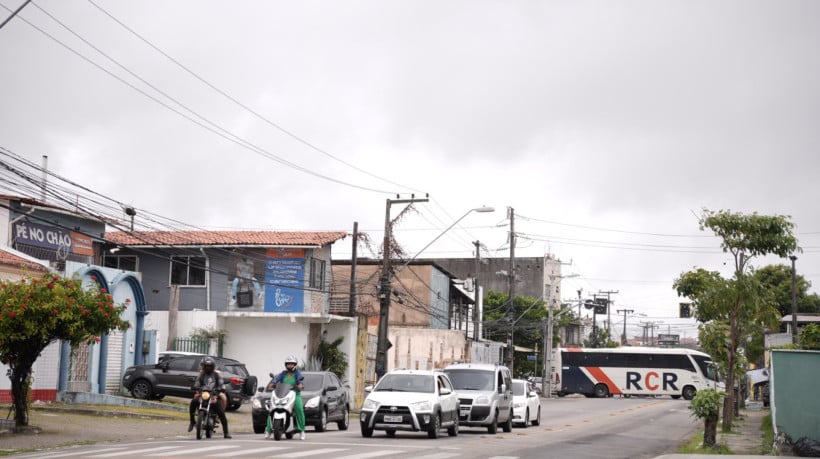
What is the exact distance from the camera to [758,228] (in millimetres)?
23609

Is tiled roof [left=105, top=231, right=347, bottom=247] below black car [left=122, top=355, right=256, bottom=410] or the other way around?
the other way around

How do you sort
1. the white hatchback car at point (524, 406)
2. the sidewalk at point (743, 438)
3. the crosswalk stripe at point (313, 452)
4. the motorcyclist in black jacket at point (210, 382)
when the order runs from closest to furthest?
the crosswalk stripe at point (313, 452), the motorcyclist in black jacket at point (210, 382), the sidewalk at point (743, 438), the white hatchback car at point (524, 406)

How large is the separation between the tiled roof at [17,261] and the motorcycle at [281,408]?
10.0 meters

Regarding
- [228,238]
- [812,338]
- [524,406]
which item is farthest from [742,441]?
[228,238]

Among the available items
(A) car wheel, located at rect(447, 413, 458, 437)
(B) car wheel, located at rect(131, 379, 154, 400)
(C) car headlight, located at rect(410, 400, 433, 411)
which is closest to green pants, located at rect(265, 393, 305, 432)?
(C) car headlight, located at rect(410, 400, 433, 411)

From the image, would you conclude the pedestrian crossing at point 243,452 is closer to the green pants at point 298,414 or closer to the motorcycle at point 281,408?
the motorcycle at point 281,408

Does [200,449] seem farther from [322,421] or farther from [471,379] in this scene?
[471,379]

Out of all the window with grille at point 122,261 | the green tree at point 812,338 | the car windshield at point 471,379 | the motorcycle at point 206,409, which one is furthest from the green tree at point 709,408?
the window with grille at point 122,261

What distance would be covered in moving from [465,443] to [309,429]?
6861mm

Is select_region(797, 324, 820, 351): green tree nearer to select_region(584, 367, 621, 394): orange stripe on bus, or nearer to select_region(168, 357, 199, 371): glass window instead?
select_region(168, 357, 199, 371): glass window

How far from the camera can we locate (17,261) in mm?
27734

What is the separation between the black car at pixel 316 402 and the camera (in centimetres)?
2486

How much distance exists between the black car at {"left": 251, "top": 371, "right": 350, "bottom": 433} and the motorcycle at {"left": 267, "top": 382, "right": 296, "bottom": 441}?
3027 millimetres

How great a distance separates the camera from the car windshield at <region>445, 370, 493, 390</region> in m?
27.8
